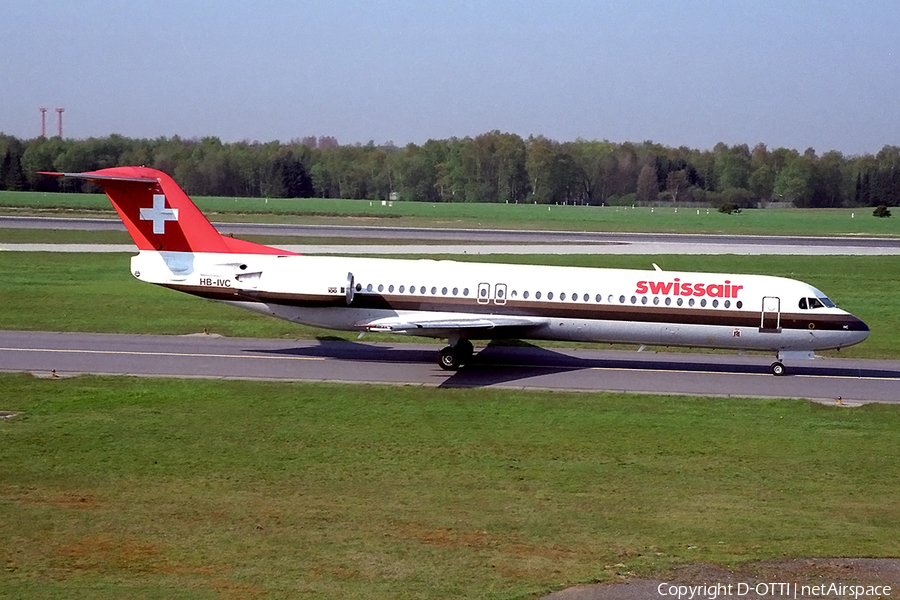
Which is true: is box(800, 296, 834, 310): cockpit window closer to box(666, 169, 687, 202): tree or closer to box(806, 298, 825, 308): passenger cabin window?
box(806, 298, 825, 308): passenger cabin window

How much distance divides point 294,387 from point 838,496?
1374cm

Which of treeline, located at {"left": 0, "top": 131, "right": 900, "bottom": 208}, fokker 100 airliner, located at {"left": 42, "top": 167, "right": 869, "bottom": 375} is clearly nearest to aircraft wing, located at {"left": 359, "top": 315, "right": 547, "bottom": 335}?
fokker 100 airliner, located at {"left": 42, "top": 167, "right": 869, "bottom": 375}

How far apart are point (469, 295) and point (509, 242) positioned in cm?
3646

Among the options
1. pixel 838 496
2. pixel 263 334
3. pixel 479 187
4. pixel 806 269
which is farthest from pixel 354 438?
pixel 479 187

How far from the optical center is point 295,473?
18578 mm

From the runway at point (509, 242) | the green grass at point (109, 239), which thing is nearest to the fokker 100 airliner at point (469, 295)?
the runway at point (509, 242)

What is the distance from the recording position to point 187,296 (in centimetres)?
4125

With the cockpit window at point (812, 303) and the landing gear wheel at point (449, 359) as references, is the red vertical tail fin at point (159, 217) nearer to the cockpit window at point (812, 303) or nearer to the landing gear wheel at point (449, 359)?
the landing gear wheel at point (449, 359)

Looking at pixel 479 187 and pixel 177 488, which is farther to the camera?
pixel 479 187

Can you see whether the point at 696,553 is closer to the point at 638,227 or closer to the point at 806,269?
the point at 806,269

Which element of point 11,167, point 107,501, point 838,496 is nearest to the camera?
point 107,501

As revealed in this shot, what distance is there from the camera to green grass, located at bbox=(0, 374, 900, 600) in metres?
13.7

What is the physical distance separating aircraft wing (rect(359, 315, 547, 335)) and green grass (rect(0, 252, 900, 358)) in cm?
515

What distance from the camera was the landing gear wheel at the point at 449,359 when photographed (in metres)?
28.5
